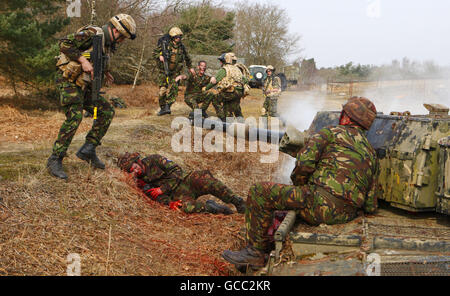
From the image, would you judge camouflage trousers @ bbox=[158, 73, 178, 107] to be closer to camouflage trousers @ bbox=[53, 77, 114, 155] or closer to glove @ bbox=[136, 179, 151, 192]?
glove @ bbox=[136, 179, 151, 192]

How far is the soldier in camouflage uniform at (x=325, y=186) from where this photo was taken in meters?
4.04

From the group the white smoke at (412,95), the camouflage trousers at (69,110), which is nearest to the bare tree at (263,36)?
the white smoke at (412,95)

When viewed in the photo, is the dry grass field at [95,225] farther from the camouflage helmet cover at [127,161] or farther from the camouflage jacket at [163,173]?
the camouflage jacket at [163,173]

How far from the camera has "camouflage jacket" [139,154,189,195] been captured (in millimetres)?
6189

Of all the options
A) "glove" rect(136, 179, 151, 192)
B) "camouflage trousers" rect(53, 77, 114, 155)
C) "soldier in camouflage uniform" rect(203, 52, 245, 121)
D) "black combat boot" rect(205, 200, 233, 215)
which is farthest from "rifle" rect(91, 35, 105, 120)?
"soldier in camouflage uniform" rect(203, 52, 245, 121)

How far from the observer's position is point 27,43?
11547 millimetres

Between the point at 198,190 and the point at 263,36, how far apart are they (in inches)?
1301

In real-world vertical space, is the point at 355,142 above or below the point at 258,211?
above

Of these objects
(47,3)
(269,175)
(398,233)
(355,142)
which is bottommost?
(269,175)

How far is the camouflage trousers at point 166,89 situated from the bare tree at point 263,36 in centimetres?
2617

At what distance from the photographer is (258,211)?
170 inches

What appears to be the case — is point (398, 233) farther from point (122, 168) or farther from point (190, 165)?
point (190, 165)

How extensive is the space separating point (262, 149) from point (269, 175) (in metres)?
2.15

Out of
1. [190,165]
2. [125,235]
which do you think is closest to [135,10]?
[190,165]
